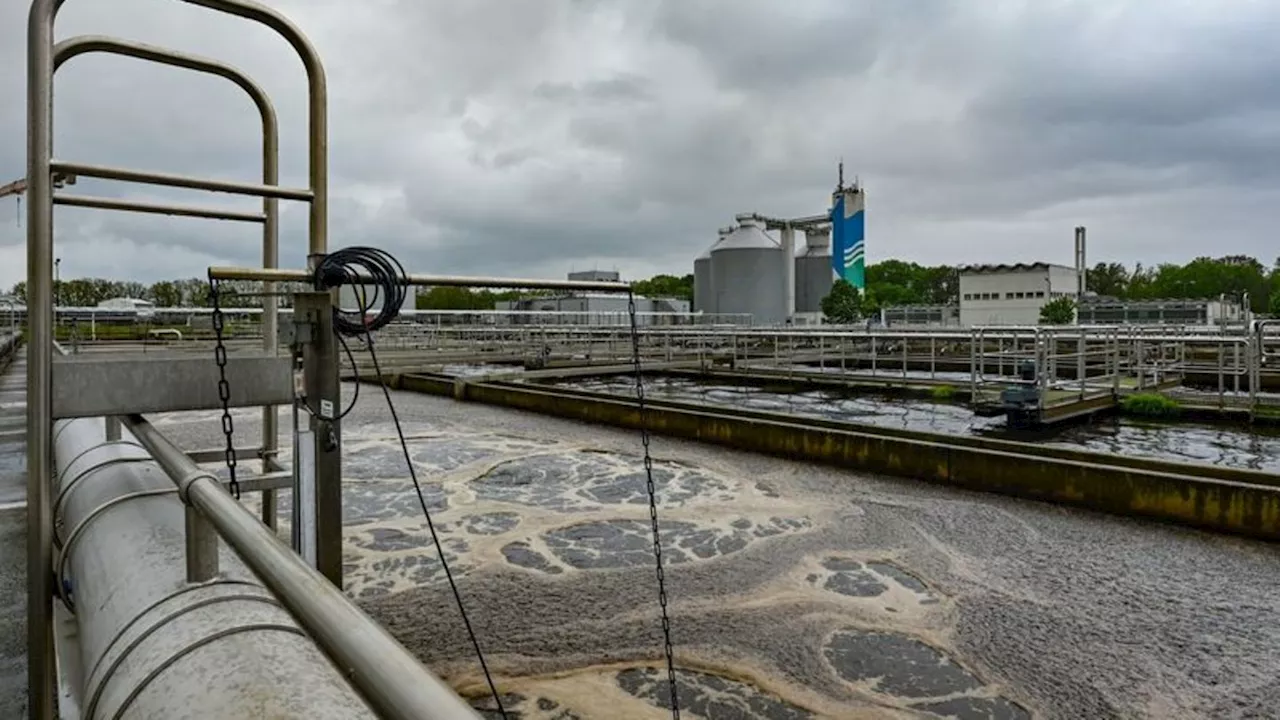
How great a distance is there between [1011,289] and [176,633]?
46893 millimetres

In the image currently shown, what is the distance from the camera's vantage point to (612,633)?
3.38 m

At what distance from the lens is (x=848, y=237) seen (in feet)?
151

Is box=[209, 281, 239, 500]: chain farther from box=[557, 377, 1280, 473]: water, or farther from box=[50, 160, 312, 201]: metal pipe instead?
box=[557, 377, 1280, 473]: water

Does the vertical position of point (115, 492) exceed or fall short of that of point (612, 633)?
it exceeds it

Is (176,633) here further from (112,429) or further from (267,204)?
(267,204)

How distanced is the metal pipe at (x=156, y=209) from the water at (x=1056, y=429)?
688cm

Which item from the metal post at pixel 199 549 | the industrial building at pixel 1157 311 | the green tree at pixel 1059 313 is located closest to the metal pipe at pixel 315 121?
the metal post at pixel 199 549

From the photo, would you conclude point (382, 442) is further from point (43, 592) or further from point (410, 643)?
point (43, 592)

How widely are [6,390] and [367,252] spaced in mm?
12488

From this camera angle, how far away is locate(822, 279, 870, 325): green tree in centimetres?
3850

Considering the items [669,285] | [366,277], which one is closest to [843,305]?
[366,277]

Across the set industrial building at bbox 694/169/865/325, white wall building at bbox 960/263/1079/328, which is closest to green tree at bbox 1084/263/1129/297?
white wall building at bbox 960/263/1079/328

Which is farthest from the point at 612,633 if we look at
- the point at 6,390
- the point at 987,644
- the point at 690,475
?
the point at 6,390

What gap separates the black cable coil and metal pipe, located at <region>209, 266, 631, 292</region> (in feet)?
0.09
